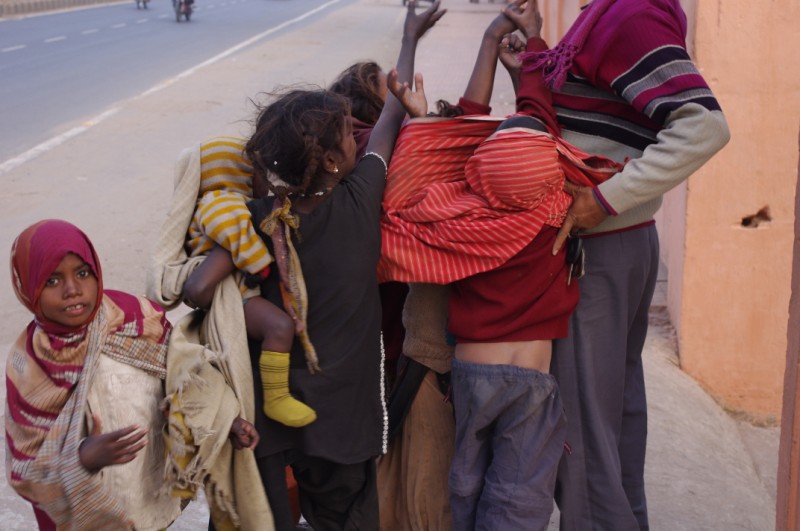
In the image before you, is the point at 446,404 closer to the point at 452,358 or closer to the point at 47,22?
the point at 452,358

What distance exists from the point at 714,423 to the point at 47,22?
2073 centimetres

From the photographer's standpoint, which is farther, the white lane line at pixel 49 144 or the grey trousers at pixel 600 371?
the white lane line at pixel 49 144

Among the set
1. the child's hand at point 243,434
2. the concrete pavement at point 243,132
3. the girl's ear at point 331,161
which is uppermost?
the girl's ear at point 331,161

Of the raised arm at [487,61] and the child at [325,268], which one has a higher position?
the raised arm at [487,61]

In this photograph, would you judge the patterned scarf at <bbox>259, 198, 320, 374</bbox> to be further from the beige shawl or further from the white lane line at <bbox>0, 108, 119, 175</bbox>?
the white lane line at <bbox>0, 108, 119, 175</bbox>

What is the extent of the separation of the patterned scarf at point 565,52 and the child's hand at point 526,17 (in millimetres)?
85

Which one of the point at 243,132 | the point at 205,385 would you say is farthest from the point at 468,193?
the point at 243,132

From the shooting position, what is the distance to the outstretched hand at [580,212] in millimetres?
2244

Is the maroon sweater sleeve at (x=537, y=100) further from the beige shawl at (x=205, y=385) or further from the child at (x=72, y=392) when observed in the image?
the child at (x=72, y=392)

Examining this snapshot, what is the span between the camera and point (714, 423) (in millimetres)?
4055

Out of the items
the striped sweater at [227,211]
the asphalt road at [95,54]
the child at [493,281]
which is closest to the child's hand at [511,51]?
the child at [493,281]

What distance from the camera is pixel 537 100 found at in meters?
2.37

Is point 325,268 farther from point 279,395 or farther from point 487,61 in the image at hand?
point 487,61

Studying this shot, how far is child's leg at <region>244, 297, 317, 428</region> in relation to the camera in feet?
7.10
